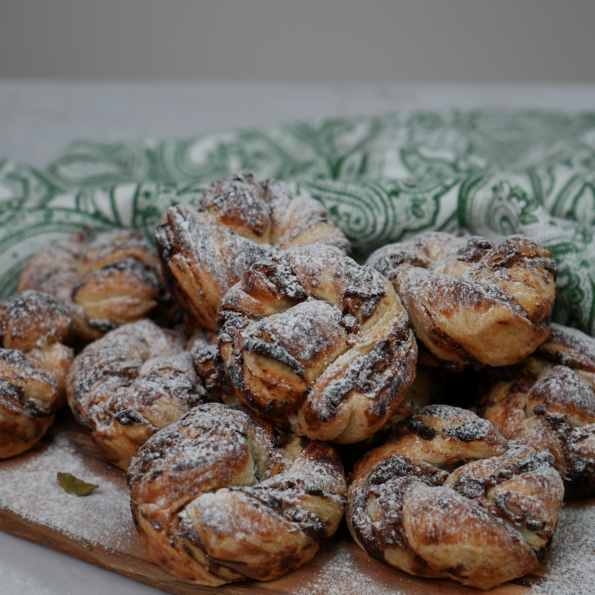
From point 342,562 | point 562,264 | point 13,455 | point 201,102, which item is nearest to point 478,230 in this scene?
point 562,264

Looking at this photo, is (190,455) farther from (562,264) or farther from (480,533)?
(562,264)

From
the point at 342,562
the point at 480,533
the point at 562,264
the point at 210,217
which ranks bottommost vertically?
the point at 342,562

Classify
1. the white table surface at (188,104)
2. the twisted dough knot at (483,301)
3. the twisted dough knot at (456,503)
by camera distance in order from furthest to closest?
the white table surface at (188,104) → the twisted dough knot at (483,301) → the twisted dough knot at (456,503)

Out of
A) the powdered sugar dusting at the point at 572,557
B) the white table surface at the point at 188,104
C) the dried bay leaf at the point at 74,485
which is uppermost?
the white table surface at the point at 188,104

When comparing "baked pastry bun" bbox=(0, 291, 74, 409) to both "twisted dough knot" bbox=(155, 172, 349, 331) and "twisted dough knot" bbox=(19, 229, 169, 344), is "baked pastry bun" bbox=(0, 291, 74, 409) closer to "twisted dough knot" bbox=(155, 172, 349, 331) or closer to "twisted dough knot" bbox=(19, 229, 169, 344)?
"twisted dough knot" bbox=(19, 229, 169, 344)

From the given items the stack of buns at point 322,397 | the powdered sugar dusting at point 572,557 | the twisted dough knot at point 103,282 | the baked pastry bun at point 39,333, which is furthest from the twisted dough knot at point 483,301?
the baked pastry bun at point 39,333

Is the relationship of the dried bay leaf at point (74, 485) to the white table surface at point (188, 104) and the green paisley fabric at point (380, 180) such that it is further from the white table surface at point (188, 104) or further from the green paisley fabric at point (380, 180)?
the white table surface at point (188, 104)
